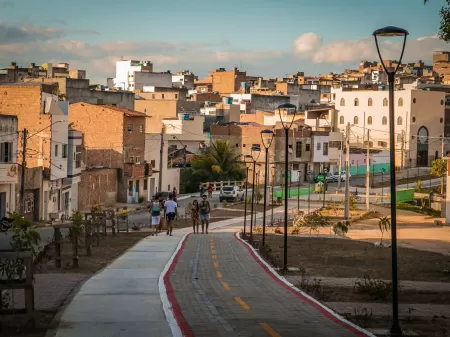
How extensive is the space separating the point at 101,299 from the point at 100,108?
198 ft

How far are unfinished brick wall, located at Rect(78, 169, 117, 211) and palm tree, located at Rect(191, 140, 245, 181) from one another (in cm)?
1733

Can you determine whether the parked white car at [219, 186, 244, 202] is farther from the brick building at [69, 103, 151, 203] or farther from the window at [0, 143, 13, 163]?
the window at [0, 143, 13, 163]

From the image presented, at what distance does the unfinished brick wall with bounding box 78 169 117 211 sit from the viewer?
6481 cm

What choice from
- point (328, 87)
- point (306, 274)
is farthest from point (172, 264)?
point (328, 87)

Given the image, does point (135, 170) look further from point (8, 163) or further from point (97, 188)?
point (8, 163)

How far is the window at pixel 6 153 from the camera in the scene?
4975 centimetres

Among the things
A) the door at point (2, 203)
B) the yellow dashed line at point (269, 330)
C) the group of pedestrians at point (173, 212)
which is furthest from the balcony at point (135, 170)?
the yellow dashed line at point (269, 330)

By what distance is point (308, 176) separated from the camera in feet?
337

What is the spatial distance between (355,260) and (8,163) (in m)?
25.8

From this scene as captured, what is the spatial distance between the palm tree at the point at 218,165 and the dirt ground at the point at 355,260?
161 ft

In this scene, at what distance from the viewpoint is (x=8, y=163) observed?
49781 mm

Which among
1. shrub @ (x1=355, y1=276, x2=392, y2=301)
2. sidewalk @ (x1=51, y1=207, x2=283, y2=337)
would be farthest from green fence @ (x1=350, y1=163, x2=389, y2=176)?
shrub @ (x1=355, y1=276, x2=392, y2=301)

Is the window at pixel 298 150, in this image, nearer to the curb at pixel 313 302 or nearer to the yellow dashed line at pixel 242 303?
the curb at pixel 313 302

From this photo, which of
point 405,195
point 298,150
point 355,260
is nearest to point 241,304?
point 355,260
